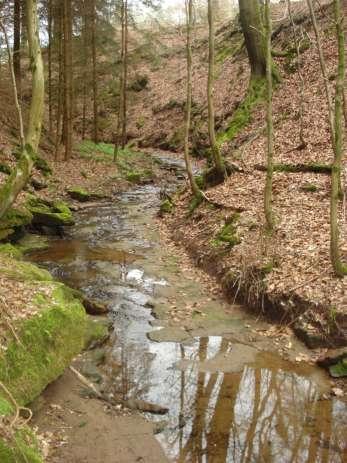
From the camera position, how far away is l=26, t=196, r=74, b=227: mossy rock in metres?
14.1

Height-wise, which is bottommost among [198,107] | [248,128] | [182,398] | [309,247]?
[182,398]

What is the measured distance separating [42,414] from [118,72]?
25.0 m

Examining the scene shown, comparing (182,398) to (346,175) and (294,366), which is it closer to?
(294,366)

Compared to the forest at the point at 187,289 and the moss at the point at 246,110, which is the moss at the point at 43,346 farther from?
the moss at the point at 246,110

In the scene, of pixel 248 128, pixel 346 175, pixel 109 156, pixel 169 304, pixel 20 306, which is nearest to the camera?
pixel 20 306

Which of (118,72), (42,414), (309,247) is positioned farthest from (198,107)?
(42,414)

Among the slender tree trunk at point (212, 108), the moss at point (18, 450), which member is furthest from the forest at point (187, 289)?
the slender tree trunk at point (212, 108)

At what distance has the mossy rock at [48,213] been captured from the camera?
46.4ft

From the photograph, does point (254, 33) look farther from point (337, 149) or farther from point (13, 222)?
point (337, 149)

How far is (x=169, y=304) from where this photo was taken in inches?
380

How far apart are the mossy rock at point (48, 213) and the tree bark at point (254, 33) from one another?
1043 centimetres

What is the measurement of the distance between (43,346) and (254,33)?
17.2 metres

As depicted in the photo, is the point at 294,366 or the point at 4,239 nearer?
the point at 294,366

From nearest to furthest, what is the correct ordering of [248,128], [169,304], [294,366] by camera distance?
[294,366] → [169,304] → [248,128]
